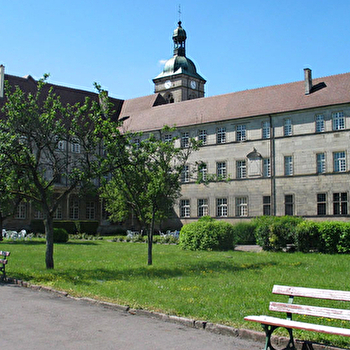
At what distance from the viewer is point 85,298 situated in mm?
10750

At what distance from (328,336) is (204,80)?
72352 millimetres

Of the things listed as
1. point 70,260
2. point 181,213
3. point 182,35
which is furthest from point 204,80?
point 70,260

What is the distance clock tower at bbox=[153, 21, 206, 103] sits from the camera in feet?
241

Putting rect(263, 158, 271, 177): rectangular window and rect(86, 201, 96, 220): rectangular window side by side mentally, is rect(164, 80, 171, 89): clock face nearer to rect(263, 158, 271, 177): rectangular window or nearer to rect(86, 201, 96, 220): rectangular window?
rect(86, 201, 96, 220): rectangular window

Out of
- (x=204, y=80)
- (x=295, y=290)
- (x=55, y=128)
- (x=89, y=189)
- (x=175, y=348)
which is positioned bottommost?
(x=175, y=348)

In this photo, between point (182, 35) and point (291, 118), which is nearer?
point (291, 118)

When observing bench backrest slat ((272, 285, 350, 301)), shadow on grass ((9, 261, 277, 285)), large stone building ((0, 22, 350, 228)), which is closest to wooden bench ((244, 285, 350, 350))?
bench backrest slat ((272, 285, 350, 301))

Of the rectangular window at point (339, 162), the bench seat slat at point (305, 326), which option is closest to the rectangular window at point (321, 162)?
the rectangular window at point (339, 162)

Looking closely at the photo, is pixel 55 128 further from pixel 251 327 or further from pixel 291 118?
pixel 291 118

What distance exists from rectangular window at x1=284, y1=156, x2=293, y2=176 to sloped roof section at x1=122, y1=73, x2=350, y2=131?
404cm

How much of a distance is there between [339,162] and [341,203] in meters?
3.30

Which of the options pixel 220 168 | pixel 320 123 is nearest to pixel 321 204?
pixel 320 123

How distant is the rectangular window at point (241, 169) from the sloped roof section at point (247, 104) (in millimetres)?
4069

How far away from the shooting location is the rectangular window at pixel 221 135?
148 ft
